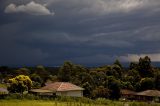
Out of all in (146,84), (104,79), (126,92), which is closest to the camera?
(126,92)

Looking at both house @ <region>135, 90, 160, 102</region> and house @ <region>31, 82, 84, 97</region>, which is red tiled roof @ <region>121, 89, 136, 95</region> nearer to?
house @ <region>135, 90, 160, 102</region>

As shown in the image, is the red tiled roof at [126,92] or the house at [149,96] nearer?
the house at [149,96]

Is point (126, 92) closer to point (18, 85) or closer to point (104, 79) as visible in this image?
point (104, 79)

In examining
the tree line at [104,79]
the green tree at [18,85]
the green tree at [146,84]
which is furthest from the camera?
the green tree at [146,84]

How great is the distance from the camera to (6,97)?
142ft

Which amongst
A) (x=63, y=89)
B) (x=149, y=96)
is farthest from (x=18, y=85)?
(x=149, y=96)

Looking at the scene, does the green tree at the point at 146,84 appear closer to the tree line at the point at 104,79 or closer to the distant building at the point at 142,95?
the tree line at the point at 104,79

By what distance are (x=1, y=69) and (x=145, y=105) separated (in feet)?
211

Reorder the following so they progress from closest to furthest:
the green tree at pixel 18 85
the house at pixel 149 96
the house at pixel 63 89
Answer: the house at pixel 63 89 < the green tree at pixel 18 85 < the house at pixel 149 96

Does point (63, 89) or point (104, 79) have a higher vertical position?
point (104, 79)

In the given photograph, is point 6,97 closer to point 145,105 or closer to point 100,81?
point 145,105

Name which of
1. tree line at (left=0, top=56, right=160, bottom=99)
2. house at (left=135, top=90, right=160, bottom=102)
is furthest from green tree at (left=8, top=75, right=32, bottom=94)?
house at (left=135, top=90, right=160, bottom=102)

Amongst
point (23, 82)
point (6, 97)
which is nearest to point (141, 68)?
point (23, 82)

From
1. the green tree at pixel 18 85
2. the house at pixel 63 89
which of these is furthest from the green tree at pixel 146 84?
the green tree at pixel 18 85
